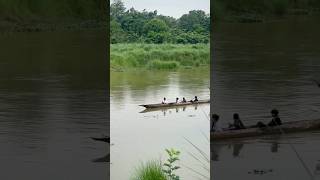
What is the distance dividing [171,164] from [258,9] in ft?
3.97

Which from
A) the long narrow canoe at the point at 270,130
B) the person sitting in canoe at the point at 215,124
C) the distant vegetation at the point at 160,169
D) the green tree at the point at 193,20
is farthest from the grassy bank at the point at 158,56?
the distant vegetation at the point at 160,169

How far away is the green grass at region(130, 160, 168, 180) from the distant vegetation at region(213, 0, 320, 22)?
1.08 metres

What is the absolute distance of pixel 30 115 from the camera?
2.86 m

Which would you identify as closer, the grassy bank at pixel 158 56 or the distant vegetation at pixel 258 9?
the distant vegetation at pixel 258 9

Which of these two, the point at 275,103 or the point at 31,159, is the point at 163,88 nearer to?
the point at 275,103

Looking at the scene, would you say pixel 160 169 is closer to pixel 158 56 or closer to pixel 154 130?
pixel 154 130

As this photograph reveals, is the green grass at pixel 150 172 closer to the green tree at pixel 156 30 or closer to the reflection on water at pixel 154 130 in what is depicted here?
the reflection on water at pixel 154 130

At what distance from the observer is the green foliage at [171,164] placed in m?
2.95

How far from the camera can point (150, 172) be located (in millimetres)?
2963

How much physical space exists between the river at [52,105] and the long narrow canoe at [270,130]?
2.58 ft

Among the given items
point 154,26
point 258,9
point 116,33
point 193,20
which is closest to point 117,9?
point 116,33

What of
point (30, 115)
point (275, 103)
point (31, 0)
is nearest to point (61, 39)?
point (31, 0)

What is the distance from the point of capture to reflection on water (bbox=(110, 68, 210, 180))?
9.78 ft

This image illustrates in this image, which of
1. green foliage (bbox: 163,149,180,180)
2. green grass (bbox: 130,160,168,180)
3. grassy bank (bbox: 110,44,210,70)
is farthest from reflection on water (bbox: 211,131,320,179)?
grassy bank (bbox: 110,44,210,70)
